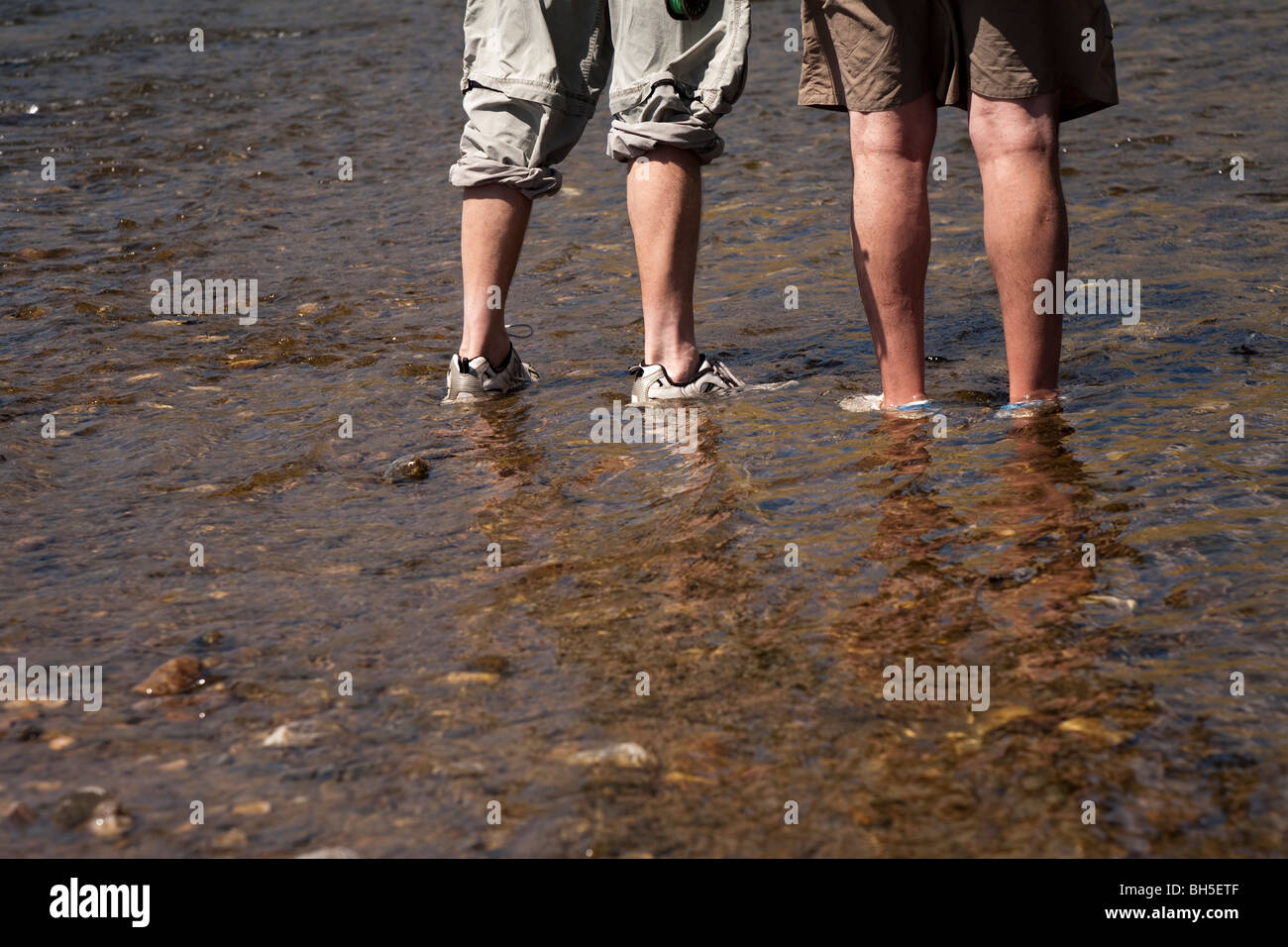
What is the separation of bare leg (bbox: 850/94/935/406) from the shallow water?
0.57 ft

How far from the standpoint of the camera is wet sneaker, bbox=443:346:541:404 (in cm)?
391

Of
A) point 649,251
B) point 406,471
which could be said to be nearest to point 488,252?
point 649,251

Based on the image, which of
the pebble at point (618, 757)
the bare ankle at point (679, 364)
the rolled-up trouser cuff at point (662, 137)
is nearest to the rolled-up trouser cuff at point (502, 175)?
the rolled-up trouser cuff at point (662, 137)

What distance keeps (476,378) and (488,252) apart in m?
0.34

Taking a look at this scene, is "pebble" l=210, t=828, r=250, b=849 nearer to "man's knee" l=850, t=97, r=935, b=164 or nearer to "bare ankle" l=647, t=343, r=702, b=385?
"bare ankle" l=647, t=343, r=702, b=385

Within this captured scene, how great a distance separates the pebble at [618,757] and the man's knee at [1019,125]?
1.80 meters

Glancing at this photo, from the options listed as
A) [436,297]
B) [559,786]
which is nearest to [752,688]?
[559,786]

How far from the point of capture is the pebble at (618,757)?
2107 mm

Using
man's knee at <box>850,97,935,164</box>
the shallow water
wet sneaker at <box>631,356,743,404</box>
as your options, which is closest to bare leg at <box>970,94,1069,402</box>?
man's knee at <box>850,97,935,164</box>

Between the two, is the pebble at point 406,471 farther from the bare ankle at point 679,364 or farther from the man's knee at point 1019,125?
the man's knee at point 1019,125

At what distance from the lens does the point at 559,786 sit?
2059 millimetres

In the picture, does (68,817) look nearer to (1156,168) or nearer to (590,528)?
(590,528)

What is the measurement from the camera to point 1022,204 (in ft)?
10.9

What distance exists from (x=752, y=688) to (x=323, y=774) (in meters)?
0.68
